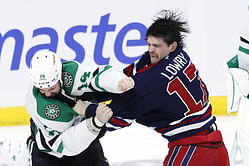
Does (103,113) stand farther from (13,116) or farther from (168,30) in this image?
(13,116)

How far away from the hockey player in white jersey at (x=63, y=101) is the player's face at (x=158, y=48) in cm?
15

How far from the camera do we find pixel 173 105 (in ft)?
7.13

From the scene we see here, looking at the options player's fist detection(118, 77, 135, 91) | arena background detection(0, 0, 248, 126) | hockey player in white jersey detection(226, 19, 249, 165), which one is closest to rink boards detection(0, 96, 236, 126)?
arena background detection(0, 0, 248, 126)

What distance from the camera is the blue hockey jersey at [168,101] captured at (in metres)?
2.16

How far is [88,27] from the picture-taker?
4395 mm

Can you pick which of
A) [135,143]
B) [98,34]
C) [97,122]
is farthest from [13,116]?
[97,122]

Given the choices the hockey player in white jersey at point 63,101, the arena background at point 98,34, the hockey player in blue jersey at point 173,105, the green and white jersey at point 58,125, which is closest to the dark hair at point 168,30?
the hockey player in blue jersey at point 173,105

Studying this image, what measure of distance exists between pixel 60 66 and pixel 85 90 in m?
0.16

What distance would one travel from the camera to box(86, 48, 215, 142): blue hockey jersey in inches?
85.1

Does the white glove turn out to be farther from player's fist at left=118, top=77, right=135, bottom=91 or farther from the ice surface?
the ice surface

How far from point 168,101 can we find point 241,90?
613mm

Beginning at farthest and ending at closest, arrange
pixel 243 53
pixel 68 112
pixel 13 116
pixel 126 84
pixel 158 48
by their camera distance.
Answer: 1. pixel 13 116
2. pixel 243 53
3. pixel 68 112
4. pixel 158 48
5. pixel 126 84

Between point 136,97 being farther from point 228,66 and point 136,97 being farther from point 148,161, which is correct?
point 148,161

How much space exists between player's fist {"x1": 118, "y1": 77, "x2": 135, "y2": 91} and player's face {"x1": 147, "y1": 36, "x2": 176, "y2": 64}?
18 cm
